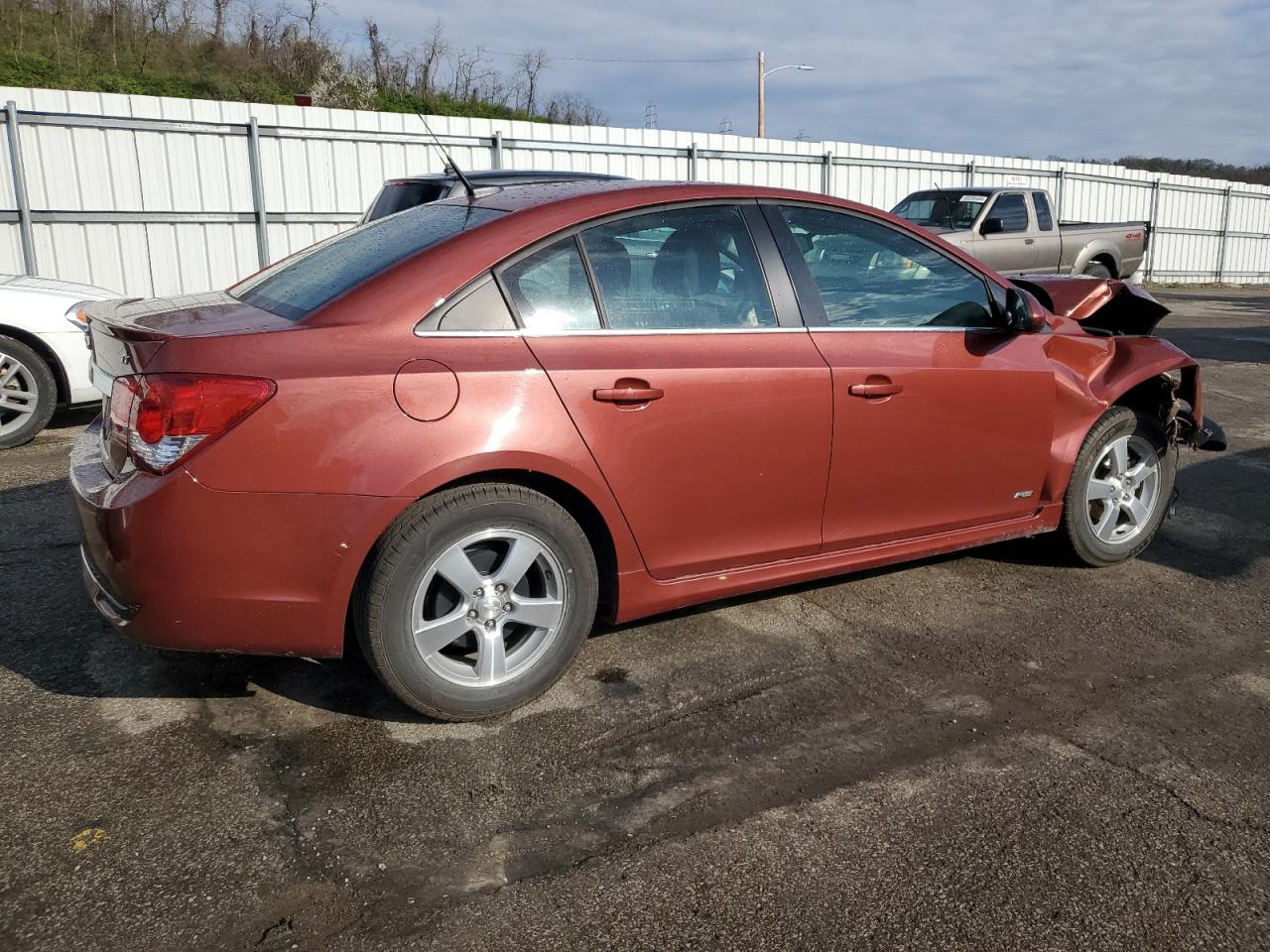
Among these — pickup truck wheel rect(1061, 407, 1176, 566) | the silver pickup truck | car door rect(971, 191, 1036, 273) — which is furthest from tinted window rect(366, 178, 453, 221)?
car door rect(971, 191, 1036, 273)

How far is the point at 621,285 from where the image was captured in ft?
11.0

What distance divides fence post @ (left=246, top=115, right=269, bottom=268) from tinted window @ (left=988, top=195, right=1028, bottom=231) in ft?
31.5

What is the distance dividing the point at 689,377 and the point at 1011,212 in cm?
1239

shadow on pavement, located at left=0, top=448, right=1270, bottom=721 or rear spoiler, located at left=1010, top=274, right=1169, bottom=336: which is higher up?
rear spoiler, located at left=1010, top=274, right=1169, bottom=336

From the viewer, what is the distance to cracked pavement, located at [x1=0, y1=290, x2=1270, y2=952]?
2.27 meters

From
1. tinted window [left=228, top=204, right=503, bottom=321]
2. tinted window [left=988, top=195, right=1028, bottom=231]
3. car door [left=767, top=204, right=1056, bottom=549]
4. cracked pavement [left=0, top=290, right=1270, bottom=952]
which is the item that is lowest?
cracked pavement [left=0, top=290, right=1270, bottom=952]

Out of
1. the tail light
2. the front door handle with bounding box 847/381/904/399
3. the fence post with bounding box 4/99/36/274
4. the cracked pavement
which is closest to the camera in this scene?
the cracked pavement

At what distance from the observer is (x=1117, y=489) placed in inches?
180

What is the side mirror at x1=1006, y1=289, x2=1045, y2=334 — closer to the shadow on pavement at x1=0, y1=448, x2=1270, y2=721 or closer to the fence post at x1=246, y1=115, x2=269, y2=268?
the shadow on pavement at x1=0, y1=448, x2=1270, y2=721

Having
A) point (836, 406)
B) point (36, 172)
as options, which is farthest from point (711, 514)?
point (36, 172)

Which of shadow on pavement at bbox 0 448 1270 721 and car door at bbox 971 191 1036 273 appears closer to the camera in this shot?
shadow on pavement at bbox 0 448 1270 721

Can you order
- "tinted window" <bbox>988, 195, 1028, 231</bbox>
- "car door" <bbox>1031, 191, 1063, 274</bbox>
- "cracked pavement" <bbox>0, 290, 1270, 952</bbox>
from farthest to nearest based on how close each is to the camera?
"car door" <bbox>1031, 191, 1063, 274</bbox> → "tinted window" <bbox>988, 195, 1028, 231</bbox> → "cracked pavement" <bbox>0, 290, 1270, 952</bbox>

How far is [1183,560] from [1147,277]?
2365 centimetres

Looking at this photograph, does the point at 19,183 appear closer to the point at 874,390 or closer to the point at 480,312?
the point at 480,312
